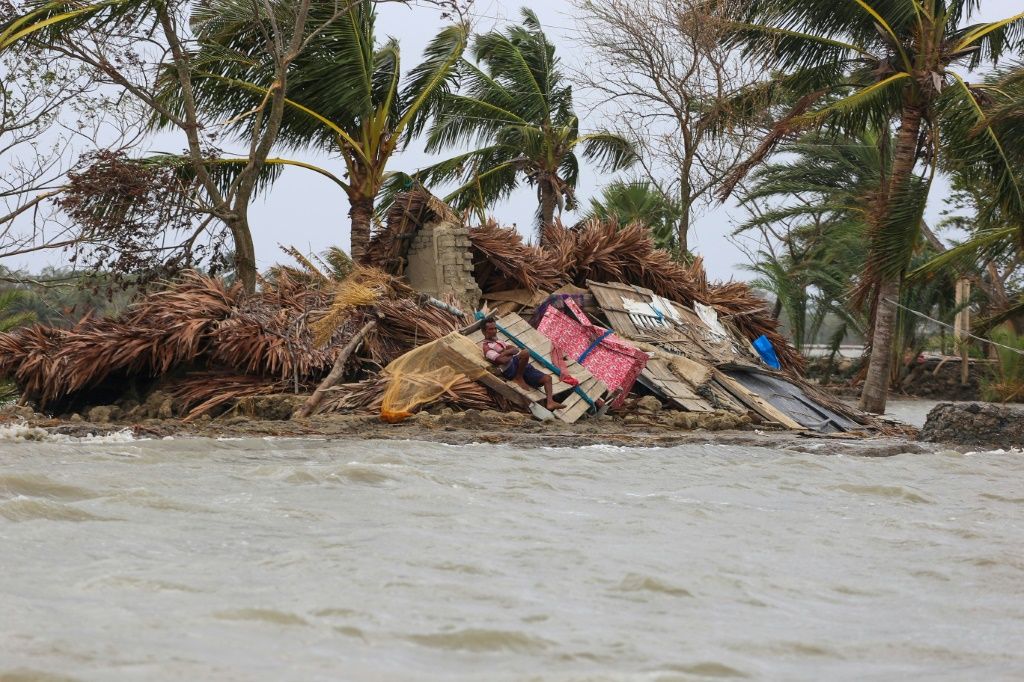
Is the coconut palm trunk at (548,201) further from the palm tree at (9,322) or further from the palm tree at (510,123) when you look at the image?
the palm tree at (9,322)

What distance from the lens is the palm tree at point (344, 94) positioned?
18.0m

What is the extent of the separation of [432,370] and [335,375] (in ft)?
3.67

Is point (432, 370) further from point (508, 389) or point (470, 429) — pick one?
point (470, 429)

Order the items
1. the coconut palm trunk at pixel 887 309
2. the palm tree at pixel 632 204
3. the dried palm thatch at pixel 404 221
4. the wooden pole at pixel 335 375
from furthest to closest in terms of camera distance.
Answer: the palm tree at pixel 632 204, the coconut palm trunk at pixel 887 309, the dried palm thatch at pixel 404 221, the wooden pole at pixel 335 375

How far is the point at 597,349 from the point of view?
554 inches

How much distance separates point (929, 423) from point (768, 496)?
5.40 m

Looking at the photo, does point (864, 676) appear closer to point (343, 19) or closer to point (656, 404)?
point (656, 404)

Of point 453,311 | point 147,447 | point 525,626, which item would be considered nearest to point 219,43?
point 453,311

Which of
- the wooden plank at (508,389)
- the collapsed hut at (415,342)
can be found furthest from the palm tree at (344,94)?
the wooden plank at (508,389)

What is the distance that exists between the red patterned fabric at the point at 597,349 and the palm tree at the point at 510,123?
30.8ft

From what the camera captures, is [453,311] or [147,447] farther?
[453,311]

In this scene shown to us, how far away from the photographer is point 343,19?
18.0 m

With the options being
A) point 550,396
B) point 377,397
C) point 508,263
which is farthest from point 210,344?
point 508,263

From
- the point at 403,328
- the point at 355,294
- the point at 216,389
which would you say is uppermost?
the point at 355,294
